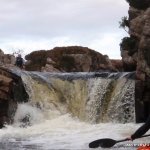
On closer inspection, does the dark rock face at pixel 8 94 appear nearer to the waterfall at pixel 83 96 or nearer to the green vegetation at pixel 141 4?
the waterfall at pixel 83 96

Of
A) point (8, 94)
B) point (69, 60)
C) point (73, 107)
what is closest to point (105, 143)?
point (8, 94)

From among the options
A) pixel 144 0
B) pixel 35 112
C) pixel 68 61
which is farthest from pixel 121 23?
pixel 35 112

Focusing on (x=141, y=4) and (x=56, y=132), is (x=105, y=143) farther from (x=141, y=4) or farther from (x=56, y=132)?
(x=141, y=4)

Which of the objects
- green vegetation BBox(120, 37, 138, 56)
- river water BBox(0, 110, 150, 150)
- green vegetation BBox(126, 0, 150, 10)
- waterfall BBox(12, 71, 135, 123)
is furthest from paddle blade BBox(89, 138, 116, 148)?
green vegetation BBox(120, 37, 138, 56)

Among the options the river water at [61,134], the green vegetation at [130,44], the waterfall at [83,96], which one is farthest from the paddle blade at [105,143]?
the green vegetation at [130,44]

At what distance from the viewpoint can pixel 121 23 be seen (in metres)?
34.8

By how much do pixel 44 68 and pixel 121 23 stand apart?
9.24m

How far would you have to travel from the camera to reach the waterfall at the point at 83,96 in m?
23.5

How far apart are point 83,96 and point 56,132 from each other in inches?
199

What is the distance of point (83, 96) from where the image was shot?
24.9 meters

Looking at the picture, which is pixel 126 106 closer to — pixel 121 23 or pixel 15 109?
pixel 15 109

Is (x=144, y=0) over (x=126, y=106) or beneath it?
over

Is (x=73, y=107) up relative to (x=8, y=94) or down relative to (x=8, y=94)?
down

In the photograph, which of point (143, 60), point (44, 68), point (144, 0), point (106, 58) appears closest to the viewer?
point (143, 60)
